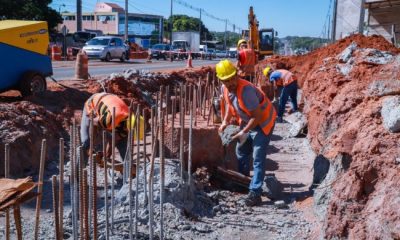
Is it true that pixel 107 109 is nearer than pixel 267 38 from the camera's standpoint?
Yes

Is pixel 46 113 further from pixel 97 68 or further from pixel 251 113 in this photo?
pixel 97 68

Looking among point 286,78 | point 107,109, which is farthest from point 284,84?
point 107,109

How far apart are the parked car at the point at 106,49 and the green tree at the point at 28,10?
338 inches

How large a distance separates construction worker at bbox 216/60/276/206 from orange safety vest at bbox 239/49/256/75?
6.10 metres

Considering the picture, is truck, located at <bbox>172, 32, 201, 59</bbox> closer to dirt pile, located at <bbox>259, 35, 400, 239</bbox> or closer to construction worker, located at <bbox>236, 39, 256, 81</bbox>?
construction worker, located at <bbox>236, 39, 256, 81</bbox>

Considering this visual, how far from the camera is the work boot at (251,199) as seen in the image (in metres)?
5.58

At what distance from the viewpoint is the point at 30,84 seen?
9.39 m

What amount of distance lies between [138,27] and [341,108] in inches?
2412

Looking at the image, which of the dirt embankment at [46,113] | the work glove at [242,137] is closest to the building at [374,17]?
the dirt embankment at [46,113]

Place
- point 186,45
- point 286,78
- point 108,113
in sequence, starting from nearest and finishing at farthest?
1. point 108,113
2. point 286,78
3. point 186,45

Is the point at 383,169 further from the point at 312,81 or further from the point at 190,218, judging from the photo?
the point at 312,81

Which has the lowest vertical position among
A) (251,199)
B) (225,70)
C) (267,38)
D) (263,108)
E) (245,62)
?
(251,199)

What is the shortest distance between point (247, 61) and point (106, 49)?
628 inches

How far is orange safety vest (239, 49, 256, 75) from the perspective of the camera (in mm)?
11906
